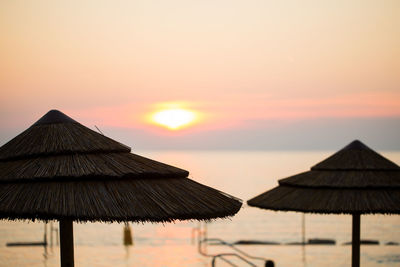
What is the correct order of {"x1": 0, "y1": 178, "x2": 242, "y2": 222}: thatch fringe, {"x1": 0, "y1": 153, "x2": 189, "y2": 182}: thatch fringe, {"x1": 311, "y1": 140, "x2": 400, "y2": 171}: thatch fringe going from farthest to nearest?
{"x1": 311, "y1": 140, "x2": 400, "y2": 171}: thatch fringe → {"x1": 0, "y1": 153, "x2": 189, "y2": 182}: thatch fringe → {"x1": 0, "y1": 178, "x2": 242, "y2": 222}: thatch fringe

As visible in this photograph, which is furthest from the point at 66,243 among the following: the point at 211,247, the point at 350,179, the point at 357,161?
the point at 211,247

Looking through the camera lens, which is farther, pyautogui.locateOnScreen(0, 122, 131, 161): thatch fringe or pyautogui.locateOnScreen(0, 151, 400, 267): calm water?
pyautogui.locateOnScreen(0, 151, 400, 267): calm water

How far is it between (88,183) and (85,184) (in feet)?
0.09

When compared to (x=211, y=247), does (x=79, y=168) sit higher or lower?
higher

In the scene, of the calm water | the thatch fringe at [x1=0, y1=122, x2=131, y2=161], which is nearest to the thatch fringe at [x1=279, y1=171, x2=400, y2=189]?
the thatch fringe at [x1=0, y1=122, x2=131, y2=161]

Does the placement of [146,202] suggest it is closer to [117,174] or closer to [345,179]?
[117,174]

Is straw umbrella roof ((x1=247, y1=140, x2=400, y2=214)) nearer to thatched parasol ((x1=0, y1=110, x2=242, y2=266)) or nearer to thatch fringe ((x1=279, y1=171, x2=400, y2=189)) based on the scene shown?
thatch fringe ((x1=279, y1=171, x2=400, y2=189))

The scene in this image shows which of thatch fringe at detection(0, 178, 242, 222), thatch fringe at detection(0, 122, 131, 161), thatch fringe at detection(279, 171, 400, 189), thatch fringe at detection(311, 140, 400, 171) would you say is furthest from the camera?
thatch fringe at detection(311, 140, 400, 171)

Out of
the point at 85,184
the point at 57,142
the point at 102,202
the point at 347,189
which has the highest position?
the point at 57,142

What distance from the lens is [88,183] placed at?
219 inches

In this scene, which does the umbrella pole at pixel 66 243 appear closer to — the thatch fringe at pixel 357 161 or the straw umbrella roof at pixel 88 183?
the straw umbrella roof at pixel 88 183

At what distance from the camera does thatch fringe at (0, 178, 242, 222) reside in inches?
210

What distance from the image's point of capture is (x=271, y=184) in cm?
11506

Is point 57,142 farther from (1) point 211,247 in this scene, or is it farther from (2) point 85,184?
(1) point 211,247
